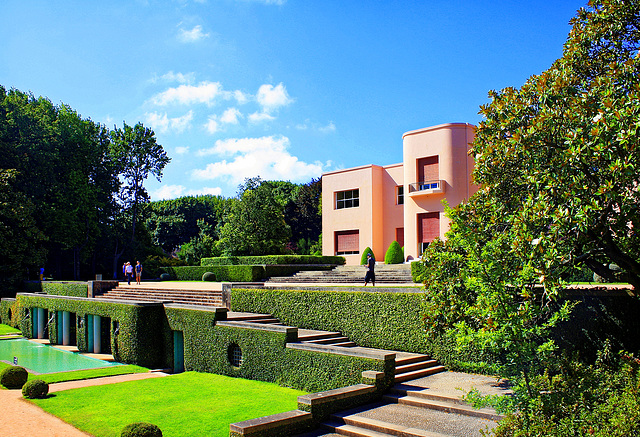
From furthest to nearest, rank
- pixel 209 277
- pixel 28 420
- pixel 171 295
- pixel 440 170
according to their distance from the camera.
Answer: pixel 209 277, pixel 440 170, pixel 171 295, pixel 28 420

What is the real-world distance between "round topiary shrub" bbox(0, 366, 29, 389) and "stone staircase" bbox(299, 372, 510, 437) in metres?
11.0

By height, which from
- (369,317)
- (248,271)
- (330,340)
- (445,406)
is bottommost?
(445,406)

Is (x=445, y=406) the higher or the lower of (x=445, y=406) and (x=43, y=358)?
the higher

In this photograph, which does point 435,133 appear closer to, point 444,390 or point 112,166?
point 444,390

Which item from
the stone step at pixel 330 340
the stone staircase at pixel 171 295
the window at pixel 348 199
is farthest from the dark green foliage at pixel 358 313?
the window at pixel 348 199

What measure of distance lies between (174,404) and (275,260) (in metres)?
21.0

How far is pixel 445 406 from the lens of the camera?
398 inches

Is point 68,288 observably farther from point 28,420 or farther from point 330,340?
point 330,340

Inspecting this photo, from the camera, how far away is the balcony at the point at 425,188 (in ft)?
99.3

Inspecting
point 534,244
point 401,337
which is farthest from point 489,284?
point 401,337

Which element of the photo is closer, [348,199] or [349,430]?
[349,430]

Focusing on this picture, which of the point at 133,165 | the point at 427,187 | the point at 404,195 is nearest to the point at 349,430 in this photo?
the point at 427,187

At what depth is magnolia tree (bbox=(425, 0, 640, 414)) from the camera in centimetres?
737

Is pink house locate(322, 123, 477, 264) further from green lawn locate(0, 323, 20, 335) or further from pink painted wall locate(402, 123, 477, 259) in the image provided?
green lawn locate(0, 323, 20, 335)
